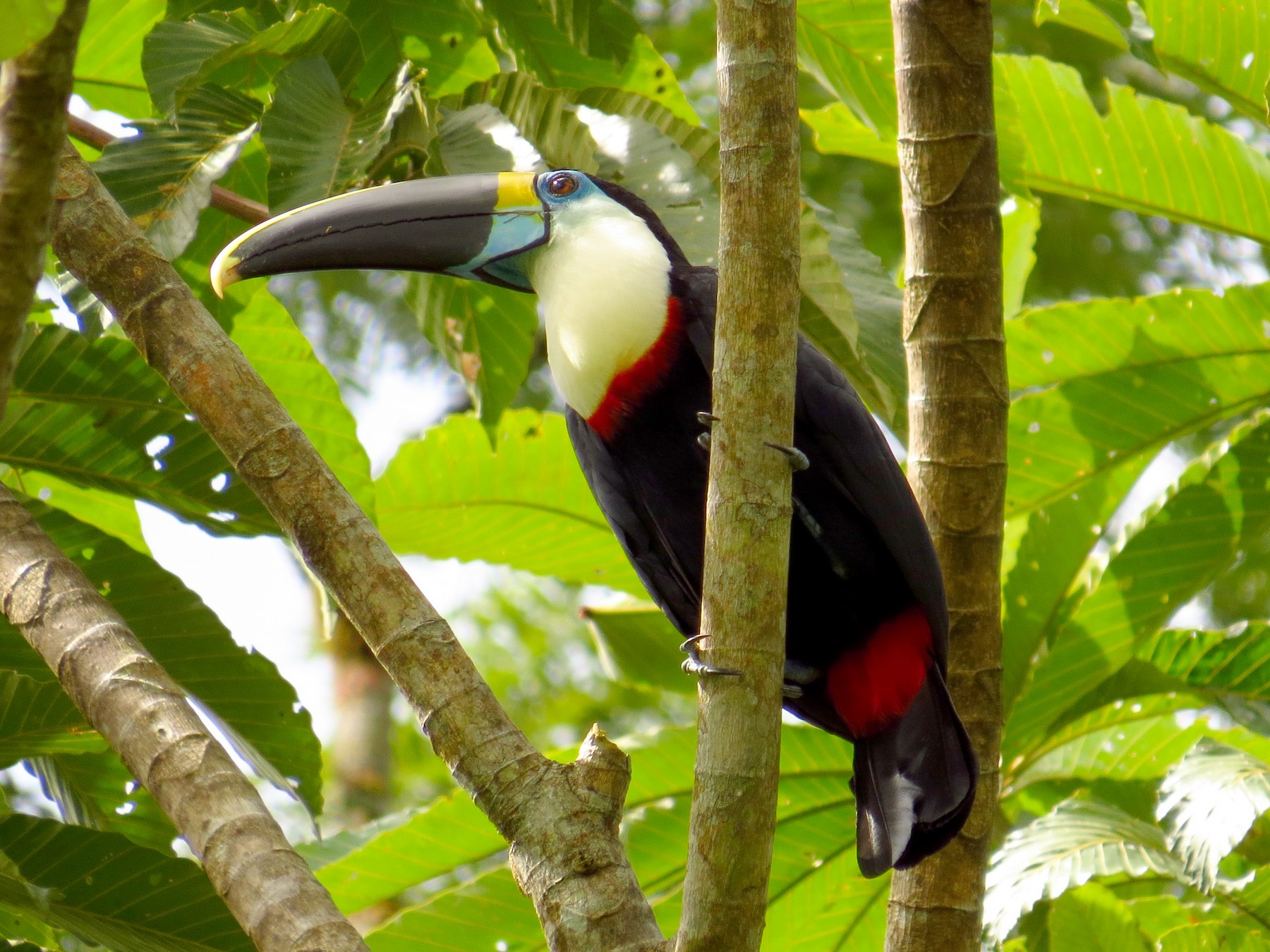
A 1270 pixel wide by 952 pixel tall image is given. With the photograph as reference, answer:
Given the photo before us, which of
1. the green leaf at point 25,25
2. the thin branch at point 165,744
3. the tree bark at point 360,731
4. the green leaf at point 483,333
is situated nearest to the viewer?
the green leaf at point 25,25

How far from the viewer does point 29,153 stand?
149 cm

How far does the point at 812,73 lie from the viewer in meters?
3.17

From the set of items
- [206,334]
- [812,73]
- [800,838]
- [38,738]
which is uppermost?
[812,73]

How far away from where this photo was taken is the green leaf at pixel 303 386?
301 centimetres

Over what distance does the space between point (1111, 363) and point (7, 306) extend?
2.85 metres

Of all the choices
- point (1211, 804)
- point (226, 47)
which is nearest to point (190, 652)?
point (226, 47)

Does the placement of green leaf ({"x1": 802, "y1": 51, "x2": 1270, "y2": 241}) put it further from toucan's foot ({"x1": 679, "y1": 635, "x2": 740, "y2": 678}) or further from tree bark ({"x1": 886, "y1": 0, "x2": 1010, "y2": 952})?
toucan's foot ({"x1": 679, "y1": 635, "x2": 740, "y2": 678})

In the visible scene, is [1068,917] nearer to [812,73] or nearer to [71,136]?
[812,73]

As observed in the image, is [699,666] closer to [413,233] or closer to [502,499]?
[413,233]

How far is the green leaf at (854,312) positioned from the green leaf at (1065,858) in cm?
96

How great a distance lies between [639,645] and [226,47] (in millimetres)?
2157

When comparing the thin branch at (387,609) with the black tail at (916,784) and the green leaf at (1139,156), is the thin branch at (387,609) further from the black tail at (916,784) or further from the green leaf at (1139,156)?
the green leaf at (1139,156)

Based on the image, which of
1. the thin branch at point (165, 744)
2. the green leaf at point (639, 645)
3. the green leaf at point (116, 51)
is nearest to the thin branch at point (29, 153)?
the thin branch at point (165, 744)

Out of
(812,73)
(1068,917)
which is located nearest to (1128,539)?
(1068,917)
